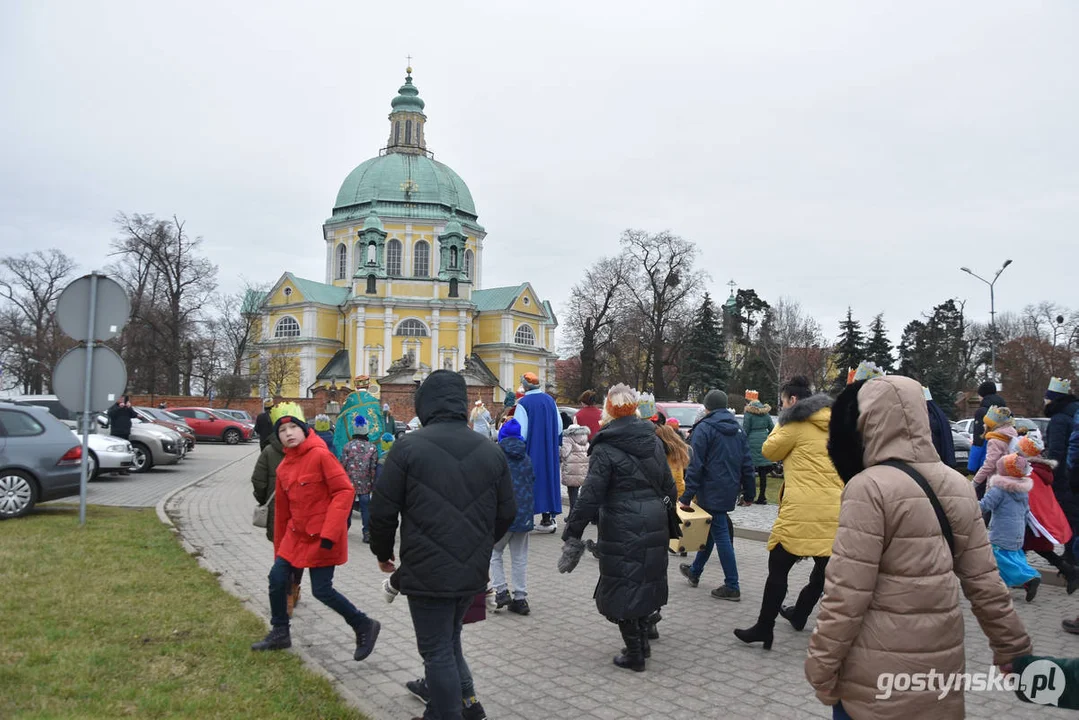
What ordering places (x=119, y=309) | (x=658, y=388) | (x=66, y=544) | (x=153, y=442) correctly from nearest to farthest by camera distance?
→ (x=66, y=544)
(x=119, y=309)
(x=153, y=442)
(x=658, y=388)

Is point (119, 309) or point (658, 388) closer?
point (119, 309)

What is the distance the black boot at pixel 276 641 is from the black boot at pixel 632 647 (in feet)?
7.99

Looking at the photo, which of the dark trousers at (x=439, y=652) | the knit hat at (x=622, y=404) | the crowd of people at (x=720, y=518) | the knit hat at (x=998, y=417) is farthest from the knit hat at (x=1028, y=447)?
the dark trousers at (x=439, y=652)

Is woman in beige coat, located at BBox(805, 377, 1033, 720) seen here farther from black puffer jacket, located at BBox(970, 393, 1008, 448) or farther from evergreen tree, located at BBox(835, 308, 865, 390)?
evergreen tree, located at BBox(835, 308, 865, 390)

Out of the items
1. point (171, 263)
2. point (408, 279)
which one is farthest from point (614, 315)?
point (171, 263)

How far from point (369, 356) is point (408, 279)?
8.07 m

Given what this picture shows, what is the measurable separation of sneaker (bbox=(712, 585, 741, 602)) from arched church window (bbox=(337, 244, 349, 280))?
237ft

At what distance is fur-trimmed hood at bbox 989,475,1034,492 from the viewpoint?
7.66m

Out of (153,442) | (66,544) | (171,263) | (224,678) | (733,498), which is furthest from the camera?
(171,263)

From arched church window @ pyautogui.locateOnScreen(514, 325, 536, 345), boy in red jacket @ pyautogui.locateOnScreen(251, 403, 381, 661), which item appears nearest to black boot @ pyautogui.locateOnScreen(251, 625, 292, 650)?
boy in red jacket @ pyautogui.locateOnScreen(251, 403, 381, 661)

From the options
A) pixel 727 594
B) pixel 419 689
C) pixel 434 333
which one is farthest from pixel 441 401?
pixel 434 333

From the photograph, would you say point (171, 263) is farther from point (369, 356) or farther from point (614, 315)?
point (614, 315)

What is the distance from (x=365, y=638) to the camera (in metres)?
5.57

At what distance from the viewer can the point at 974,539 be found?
2990 millimetres
